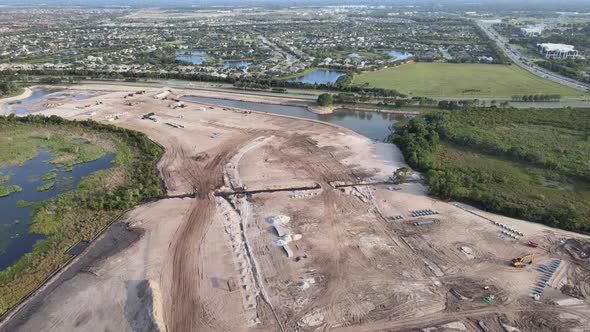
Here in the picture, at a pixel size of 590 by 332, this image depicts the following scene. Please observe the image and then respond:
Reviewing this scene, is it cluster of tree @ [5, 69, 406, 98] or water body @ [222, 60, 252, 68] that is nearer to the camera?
cluster of tree @ [5, 69, 406, 98]

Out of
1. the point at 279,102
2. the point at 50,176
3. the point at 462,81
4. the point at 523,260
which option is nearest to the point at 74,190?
the point at 50,176

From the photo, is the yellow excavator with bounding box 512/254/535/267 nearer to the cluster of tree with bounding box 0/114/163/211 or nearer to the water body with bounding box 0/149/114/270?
the cluster of tree with bounding box 0/114/163/211

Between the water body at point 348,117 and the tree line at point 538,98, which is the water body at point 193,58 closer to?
the water body at point 348,117

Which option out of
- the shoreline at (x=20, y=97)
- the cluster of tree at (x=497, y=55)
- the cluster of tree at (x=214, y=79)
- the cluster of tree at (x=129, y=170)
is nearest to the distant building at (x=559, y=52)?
the cluster of tree at (x=497, y=55)

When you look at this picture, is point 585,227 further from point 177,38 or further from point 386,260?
point 177,38

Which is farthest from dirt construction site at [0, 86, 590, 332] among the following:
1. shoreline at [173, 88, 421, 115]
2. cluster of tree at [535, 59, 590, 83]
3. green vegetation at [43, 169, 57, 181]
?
cluster of tree at [535, 59, 590, 83]

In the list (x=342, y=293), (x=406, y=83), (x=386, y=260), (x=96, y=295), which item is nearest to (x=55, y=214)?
(x=96, y=295)

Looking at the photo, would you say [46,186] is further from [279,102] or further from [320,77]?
[320,77]
